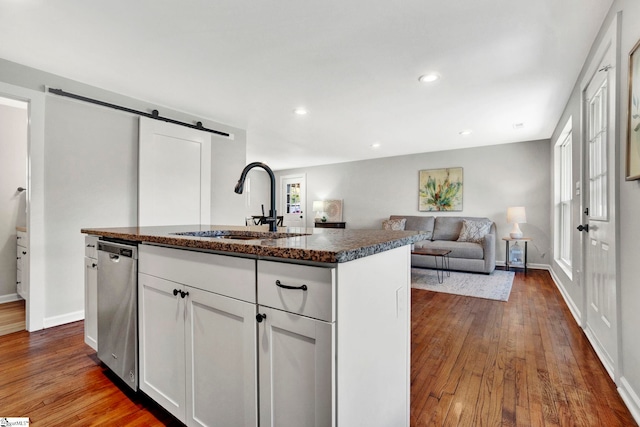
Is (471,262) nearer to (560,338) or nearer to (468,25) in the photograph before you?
(560,338)

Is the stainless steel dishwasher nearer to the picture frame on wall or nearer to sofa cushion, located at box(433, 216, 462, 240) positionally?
the picture frame on wall

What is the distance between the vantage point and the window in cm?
388

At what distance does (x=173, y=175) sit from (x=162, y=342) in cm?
244

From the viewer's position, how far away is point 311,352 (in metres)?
0.90

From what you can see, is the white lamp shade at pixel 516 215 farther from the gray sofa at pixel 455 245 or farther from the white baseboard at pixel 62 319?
the white baseboard at pixel 62 319

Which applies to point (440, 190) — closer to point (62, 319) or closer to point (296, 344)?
point (296, 344)

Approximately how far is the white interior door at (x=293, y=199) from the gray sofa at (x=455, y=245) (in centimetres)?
267

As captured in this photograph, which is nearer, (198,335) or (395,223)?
(198,335)

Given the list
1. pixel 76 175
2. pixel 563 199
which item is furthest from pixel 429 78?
pixel 76 175

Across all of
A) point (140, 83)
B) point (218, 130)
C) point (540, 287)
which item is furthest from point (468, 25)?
point (540, 287)

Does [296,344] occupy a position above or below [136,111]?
below

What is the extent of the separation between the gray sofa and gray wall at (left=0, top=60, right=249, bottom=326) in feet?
14.2

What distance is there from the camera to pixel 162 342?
141cm

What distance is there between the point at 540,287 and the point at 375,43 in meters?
3.75
